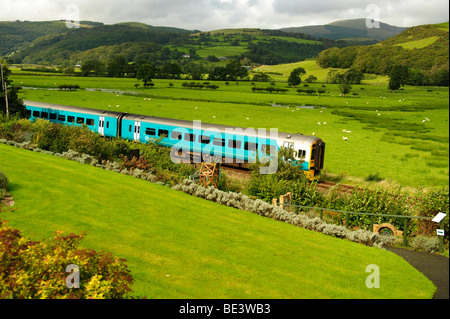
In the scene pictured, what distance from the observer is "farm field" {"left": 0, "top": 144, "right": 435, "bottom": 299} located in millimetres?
9070

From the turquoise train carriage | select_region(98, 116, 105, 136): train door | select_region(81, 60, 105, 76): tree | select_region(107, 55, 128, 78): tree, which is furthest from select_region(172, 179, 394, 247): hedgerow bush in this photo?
select_region(81, 60, 105, 76): tree

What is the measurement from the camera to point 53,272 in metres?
7.00

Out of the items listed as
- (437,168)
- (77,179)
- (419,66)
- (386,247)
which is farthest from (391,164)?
(419,66)

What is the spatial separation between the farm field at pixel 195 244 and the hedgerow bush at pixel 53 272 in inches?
65.4

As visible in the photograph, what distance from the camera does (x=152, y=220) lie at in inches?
533

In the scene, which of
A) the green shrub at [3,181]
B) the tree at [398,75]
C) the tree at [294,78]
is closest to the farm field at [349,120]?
the tree at [398,75]

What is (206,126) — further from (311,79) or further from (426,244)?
(311,79)

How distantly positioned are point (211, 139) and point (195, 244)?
716 inches

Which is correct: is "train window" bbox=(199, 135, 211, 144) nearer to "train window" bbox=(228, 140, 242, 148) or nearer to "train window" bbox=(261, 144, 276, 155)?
"train window" bbox=(228, 140, 242, 148)

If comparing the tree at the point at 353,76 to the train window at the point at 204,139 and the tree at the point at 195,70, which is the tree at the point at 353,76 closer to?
the tree at the point at 195,70

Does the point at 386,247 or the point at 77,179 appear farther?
the point at 77,179

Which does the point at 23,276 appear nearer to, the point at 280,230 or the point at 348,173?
the point at 280,230

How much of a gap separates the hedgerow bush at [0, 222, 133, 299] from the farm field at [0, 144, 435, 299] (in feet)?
5.45
